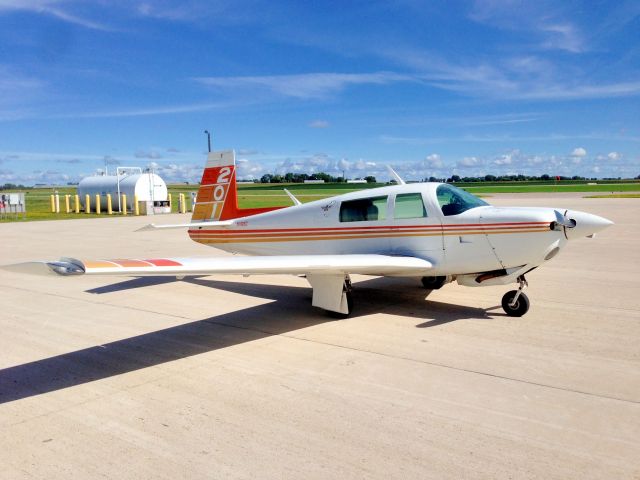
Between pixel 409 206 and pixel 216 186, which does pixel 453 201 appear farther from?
pixel 216 186

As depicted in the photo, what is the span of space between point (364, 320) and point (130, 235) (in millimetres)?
16874

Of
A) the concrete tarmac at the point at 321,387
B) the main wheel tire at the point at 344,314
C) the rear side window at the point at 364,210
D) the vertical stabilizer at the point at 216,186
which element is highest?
the vertical stabilizer at the point at 216,186

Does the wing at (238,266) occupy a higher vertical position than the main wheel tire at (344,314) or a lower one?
higher

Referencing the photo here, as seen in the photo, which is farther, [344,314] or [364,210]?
[364,210]

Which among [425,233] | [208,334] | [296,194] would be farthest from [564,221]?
[296,194]

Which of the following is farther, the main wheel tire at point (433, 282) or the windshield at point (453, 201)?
the main wheel tire at point (433, 282)

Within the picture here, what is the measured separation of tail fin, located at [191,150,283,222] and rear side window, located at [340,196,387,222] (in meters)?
2.11

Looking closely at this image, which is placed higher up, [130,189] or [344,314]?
[130,189]

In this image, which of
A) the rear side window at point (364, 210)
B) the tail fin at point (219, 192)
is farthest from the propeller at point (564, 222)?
the tail fin at point (219, 192)

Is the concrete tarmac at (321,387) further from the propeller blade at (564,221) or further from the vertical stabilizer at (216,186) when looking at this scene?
the vertical stabilizer at (216,186)

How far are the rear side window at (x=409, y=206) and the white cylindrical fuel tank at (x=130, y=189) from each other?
34117 mm

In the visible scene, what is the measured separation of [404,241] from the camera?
7.67m

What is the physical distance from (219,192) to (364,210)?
3.43m

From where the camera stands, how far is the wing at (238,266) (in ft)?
14.4
